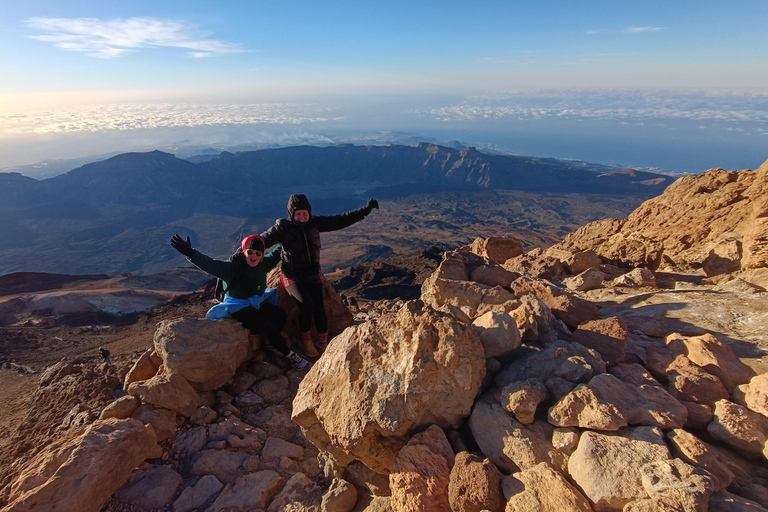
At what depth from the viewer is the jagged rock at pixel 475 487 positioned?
2768 millimetres

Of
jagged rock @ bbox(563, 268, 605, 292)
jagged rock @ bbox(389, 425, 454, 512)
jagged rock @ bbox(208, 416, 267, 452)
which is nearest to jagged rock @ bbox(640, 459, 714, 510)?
jagged rock @ bbox(389, 425, 454, 512)

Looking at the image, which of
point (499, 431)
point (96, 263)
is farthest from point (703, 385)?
point (96, 263)

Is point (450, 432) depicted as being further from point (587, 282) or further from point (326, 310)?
point (587, 282)

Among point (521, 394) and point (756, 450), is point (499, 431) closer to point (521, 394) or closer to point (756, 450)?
point (521, 394)

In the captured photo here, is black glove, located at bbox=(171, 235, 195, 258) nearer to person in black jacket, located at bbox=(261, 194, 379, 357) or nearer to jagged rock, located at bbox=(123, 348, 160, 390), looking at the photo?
person in black jacket, located at bbox=(261, 194, 379, 357)

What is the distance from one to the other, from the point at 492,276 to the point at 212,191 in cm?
15491

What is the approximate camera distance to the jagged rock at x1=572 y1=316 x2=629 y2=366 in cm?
389

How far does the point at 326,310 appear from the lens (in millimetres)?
6688

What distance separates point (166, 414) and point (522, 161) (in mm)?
177884

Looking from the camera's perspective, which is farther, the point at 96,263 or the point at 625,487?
the point at 96,263

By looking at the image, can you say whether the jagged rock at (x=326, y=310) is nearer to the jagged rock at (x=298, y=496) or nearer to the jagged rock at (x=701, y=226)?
the jagged rock at (x=298, y=496)

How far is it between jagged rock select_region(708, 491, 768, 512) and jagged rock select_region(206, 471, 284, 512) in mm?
3566

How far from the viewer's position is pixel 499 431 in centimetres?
313

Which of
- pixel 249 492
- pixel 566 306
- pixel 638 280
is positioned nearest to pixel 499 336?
pixel 566 306
